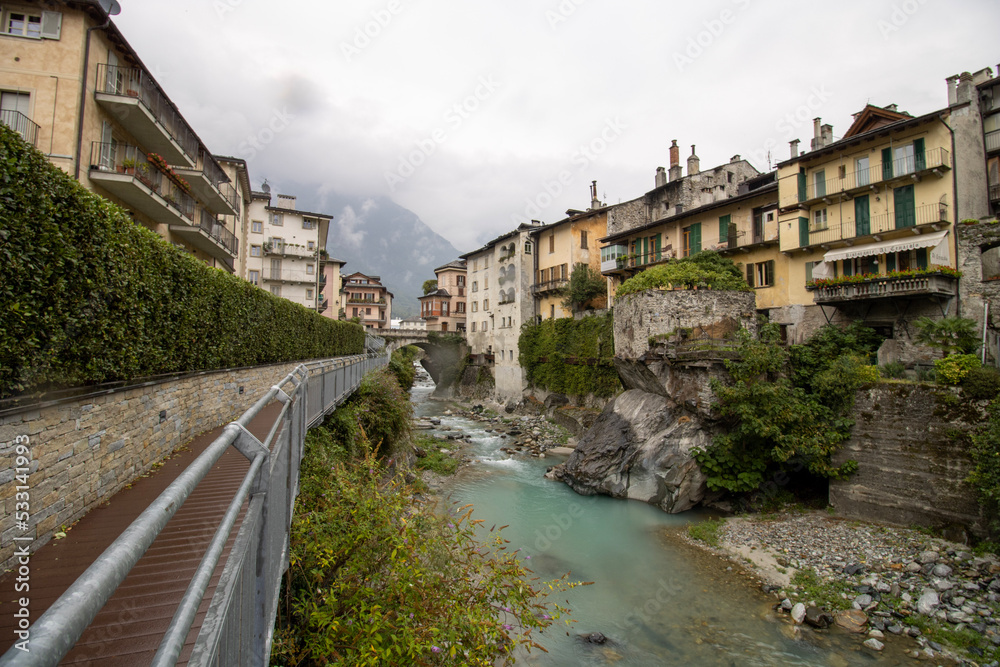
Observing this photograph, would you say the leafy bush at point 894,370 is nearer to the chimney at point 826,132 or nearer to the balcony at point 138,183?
the chimney at point 826,132

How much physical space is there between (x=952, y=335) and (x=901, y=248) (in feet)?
17.2

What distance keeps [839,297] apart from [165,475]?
27.7 m

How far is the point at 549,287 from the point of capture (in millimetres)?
47438

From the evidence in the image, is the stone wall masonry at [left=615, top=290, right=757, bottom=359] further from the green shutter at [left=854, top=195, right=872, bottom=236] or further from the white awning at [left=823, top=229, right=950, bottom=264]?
the green shutter at [left=854, top=195, right=872, bottom=236]

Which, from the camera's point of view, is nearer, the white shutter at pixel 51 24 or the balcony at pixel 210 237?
the white shutter at pixel 51 24

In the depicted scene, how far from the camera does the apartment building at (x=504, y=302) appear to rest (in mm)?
50062

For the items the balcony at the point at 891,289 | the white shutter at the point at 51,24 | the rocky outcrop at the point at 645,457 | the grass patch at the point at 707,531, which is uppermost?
the white shutter at the point at 51,24

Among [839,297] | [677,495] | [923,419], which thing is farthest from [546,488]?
[839,297]

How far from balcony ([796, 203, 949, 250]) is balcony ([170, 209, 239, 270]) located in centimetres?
3240

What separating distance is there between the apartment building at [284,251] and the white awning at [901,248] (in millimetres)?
41968

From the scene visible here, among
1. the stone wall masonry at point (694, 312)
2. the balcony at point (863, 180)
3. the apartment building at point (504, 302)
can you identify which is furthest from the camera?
the apartment building at point (504, 302)

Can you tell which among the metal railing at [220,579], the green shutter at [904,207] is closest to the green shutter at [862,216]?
the green shutter at [904,207]

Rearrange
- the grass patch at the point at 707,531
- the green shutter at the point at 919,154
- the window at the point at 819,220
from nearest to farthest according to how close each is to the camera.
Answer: the grass patch at the point at 707,531
the green shutter at the point at 919,154
the window at the point at 819,220

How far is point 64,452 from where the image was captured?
6332 millimetres
